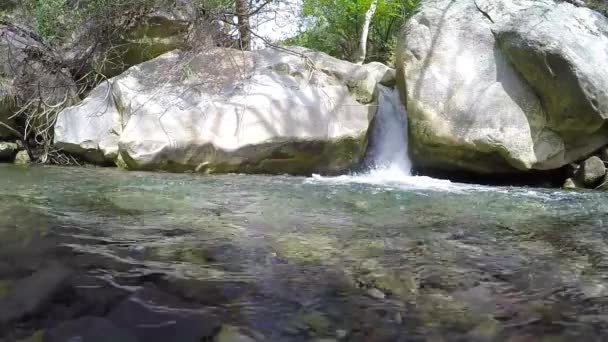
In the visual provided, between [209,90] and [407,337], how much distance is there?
6907 millimetres

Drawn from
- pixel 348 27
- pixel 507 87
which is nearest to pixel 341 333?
pixel 507 87

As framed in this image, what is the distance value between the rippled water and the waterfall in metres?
3.34

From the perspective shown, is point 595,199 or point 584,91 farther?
point 584,91

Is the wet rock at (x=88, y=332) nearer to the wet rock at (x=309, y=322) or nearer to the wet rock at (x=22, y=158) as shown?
the wet rock at (x=309, y=322)

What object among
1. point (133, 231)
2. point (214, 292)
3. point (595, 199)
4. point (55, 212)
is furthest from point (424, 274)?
point (595, 199)

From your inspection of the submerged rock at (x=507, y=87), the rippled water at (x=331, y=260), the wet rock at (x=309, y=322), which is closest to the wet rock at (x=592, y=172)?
the submerged rock at (x=507, y=87)

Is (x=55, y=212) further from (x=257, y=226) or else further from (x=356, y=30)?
(x=356, y=30)

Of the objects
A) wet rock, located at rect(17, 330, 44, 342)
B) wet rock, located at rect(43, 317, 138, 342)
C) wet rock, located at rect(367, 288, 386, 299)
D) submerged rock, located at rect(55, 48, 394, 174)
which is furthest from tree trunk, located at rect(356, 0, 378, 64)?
wet rock, located at rect(17, 330, 44, 342)

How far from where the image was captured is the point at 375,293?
2.02 meters

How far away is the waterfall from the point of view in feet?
26.6

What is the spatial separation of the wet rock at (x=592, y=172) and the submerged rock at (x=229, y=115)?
3.29 meters

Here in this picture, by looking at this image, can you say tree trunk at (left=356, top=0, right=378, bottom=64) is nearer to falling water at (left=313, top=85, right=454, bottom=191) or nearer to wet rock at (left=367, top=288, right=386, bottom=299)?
falling water at (left=313, top=85, right=454, bottom=191)

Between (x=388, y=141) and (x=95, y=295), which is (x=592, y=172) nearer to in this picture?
(x=388, y=141)

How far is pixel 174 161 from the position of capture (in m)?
7.11
